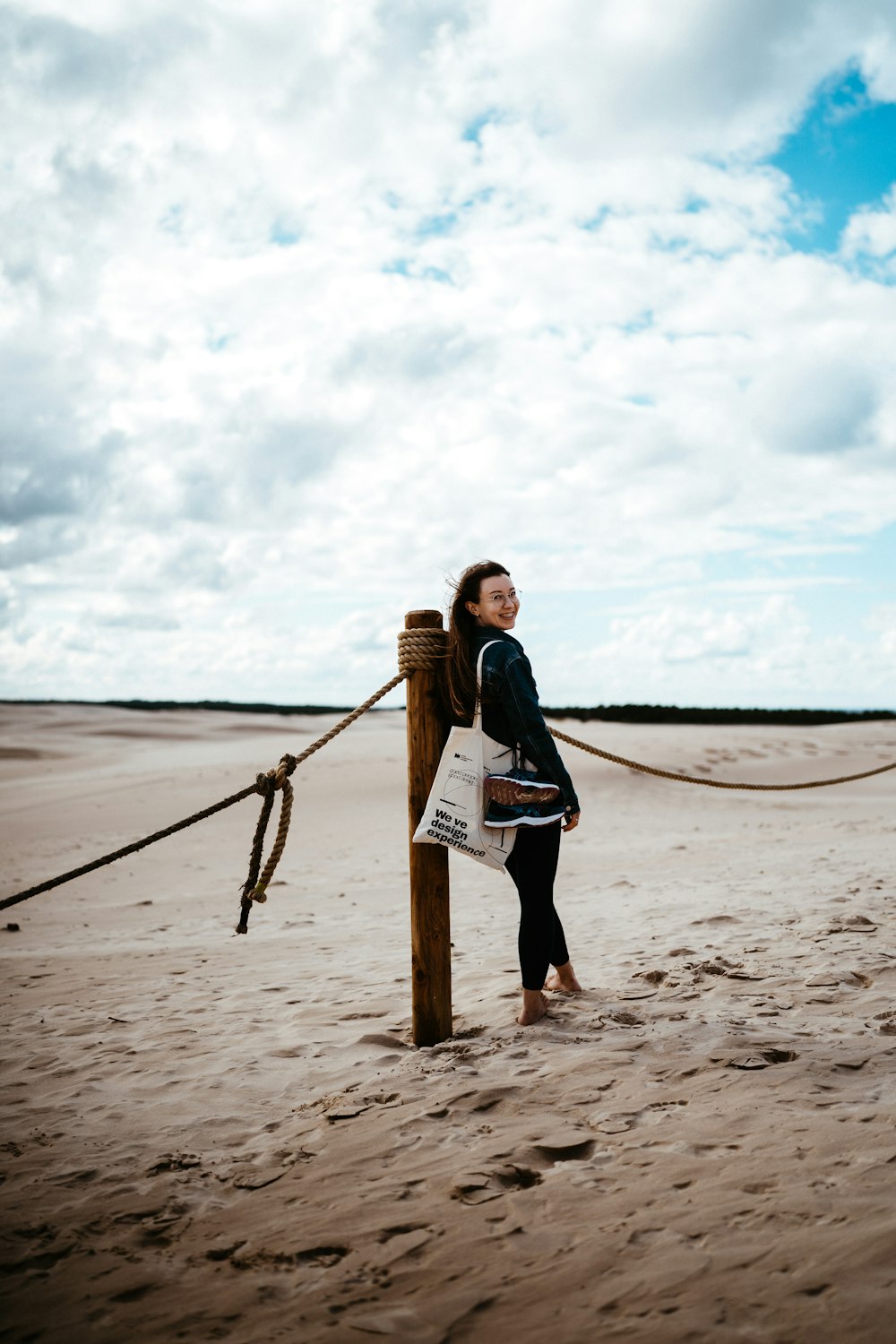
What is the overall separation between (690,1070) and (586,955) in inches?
83.1

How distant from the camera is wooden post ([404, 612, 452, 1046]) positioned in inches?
155

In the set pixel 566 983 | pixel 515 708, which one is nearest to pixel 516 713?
pixel 515 708

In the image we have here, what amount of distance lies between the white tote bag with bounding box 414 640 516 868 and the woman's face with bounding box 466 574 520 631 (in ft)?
0.45

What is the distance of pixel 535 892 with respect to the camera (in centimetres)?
395

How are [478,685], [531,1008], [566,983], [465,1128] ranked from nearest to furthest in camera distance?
[465,1128], [478,685], [531,1008], [566,983]

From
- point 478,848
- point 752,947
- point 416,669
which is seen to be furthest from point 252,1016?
point 752,947

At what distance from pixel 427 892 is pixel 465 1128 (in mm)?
1097

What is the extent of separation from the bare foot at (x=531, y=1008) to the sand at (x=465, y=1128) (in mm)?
82

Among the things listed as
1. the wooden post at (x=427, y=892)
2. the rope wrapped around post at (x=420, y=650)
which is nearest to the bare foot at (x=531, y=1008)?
the wooden post at (x=427, y=892)

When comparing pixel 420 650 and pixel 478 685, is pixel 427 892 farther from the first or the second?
pixel 420 650

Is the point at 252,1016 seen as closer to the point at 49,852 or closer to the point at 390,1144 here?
the point at 390,1144

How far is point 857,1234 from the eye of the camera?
7.29 ft

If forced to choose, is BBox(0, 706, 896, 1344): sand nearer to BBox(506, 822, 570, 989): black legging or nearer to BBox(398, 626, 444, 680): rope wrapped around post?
BBox(506, 822, 570, 989): black legging

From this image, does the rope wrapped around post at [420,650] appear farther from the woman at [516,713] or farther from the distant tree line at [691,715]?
the distant tree line at [691,715]
